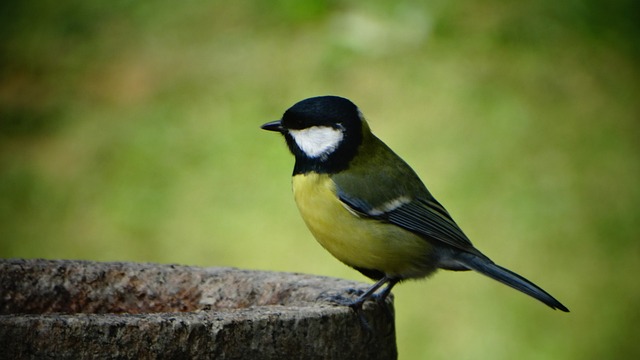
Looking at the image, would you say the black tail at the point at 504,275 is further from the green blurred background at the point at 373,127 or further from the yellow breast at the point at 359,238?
the green blurred background at the point at 373,127

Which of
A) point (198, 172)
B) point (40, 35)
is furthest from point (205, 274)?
point (40, 35)

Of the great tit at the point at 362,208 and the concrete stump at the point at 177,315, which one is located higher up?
the great tit at the point at 362,208

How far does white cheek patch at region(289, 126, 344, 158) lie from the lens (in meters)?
3.38

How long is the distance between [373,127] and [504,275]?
350cm

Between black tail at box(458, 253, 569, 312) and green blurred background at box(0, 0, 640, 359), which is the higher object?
green blurred background at box(0, 0, 640, 359)

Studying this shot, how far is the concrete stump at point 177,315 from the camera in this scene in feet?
7.16

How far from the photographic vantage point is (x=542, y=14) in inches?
301

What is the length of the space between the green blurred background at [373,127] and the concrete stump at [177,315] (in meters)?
2.62

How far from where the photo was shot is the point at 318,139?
11.1 feet

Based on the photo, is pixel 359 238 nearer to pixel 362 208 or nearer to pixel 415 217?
pixel 362 208

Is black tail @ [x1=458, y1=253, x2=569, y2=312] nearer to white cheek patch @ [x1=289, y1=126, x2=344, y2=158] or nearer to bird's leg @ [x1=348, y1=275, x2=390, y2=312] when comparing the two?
bird's leg @ [x1=348, y1=275, x2=390, y2=312]

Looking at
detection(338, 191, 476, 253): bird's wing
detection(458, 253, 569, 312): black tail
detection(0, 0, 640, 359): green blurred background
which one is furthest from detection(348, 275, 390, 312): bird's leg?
detection(0, 0, 640, 359): green blurred background

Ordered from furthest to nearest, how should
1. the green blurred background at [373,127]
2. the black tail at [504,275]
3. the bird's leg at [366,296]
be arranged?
the green blurred background at [373,127] < the black tail at [504,275] < the bird's leg at [366,296]

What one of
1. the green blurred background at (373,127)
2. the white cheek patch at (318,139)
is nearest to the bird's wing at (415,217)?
the white cheek patch at (318,139)
